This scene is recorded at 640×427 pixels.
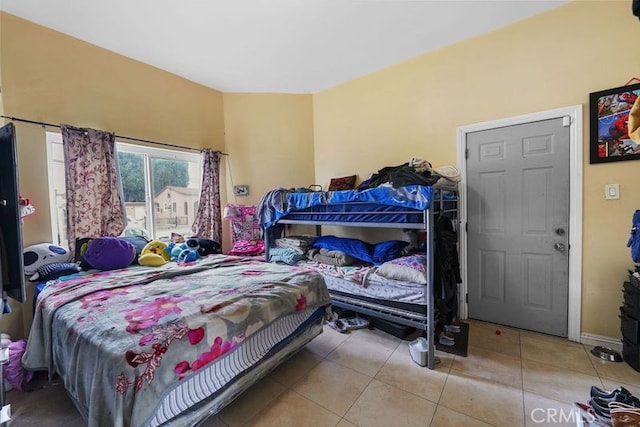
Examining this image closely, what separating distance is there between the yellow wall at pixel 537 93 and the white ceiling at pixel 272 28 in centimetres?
19

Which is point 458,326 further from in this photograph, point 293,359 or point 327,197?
point 327,197

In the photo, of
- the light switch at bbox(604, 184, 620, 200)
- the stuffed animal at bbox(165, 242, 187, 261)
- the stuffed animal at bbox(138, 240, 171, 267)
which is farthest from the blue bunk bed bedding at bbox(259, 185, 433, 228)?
the light switch at bbox(604, 184, 620, 200)

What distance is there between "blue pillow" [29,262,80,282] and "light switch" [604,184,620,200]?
460cm

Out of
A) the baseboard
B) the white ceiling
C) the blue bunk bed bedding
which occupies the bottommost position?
the baseboard

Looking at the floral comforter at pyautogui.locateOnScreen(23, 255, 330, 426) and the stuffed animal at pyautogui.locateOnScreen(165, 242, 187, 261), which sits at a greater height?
the stuffed animal at pyautogui.locateOnScreen(165, 242, 187, 261)

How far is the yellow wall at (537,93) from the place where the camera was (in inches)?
79.7

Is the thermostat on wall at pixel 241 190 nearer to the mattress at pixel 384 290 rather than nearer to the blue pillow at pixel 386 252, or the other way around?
the mattress at pixel 384 290

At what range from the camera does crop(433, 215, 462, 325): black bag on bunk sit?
205 cm

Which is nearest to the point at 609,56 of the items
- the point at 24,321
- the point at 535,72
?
the point at 535,72

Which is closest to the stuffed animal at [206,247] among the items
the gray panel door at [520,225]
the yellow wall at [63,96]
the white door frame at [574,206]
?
the yellow wall at [63,96]

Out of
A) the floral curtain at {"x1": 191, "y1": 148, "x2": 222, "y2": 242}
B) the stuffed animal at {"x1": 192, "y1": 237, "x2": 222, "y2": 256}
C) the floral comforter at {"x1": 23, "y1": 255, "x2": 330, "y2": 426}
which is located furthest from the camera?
the floral curtain at {"x1": 191, "y1": 148, "x2": 222, "y2": 242}

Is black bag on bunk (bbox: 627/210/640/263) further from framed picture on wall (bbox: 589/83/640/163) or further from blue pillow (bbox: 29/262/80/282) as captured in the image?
blue pillow (bbox: 29/262/80/282)

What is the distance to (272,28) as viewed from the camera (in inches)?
95.7

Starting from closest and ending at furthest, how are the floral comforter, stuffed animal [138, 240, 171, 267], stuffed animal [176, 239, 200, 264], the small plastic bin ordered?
the floral comforter < the small plastic bin < stuffed animal [138, 240, 171, 267] < stuffed animal [176, 239, 200, 264]
